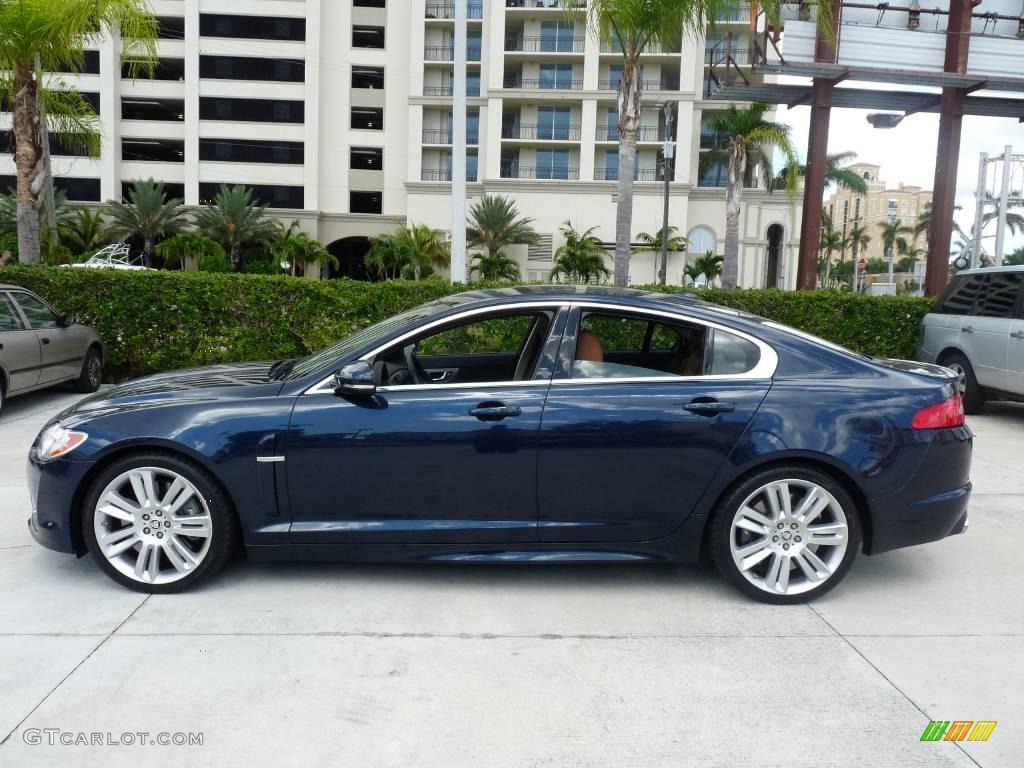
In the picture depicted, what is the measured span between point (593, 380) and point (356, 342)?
1.30 meters

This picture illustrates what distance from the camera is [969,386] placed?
32.7 feet

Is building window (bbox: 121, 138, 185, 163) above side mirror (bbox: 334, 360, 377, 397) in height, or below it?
above

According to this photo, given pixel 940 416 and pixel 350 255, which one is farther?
pixel 350 255

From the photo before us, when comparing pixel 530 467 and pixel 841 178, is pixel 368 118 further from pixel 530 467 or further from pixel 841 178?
pixel 530 467

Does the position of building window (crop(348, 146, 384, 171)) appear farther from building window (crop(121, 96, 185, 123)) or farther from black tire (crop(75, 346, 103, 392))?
black tire (crop(75, 346, 103, 392))

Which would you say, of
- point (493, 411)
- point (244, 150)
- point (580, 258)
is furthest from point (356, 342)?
point (244, 150)

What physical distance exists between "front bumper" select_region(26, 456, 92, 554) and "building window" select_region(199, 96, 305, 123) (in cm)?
4480

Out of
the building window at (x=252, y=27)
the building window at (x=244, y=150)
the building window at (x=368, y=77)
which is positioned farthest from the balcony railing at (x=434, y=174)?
the building window at (x=252, y=27)

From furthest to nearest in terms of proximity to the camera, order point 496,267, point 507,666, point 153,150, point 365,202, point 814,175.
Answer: point 365,202
point 153,150
point 496,267
point 814,175
point 507,666

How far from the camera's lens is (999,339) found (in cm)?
938

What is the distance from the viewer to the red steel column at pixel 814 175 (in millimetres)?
17891

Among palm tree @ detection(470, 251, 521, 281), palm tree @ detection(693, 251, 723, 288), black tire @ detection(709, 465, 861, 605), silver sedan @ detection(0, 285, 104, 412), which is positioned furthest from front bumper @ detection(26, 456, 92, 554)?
palm tree @ detection(693, 251, 723, 288)

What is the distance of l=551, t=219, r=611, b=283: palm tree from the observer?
138ft

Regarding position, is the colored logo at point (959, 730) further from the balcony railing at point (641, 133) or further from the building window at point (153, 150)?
the building window at point (153, 150)
